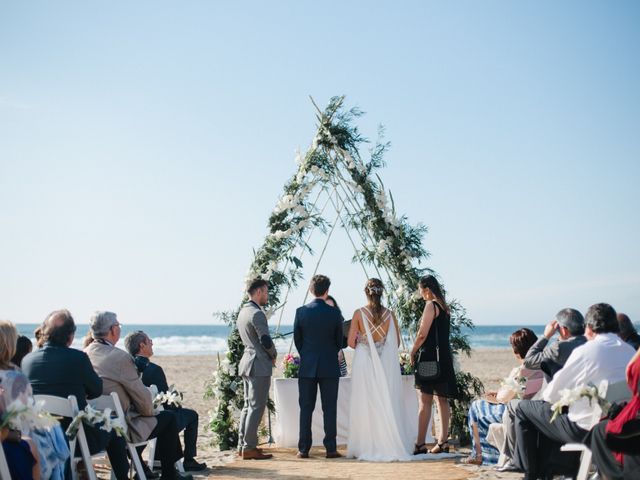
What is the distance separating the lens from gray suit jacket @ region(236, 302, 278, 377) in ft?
26.1

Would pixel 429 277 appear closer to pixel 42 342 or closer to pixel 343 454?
pixel 343 454

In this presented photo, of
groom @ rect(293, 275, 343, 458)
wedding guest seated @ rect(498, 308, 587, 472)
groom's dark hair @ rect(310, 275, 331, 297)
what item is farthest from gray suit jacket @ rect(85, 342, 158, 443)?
wedding guest seated @ rect(498, 308, 587, 472)

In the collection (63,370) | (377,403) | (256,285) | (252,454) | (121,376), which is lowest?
(252,454)

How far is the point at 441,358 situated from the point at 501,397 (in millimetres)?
1111

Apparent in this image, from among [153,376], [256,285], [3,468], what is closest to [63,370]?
[3,468]

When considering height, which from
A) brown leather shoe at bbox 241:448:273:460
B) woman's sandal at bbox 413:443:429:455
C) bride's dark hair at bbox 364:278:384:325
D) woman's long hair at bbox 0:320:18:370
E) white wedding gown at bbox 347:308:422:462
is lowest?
brown leather shoe at bbox 241:448:273:460

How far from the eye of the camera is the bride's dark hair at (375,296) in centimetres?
800

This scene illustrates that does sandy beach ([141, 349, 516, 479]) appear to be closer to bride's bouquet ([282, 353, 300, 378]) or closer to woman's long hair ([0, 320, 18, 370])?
bride's bouquet ([282, 353, 300, 378])

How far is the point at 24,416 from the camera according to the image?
4254 millimetres

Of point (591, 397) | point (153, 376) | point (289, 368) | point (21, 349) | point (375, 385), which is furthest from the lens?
point (289, 368)

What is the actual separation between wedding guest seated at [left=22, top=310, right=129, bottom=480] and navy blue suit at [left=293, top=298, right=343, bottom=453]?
9.61 ft

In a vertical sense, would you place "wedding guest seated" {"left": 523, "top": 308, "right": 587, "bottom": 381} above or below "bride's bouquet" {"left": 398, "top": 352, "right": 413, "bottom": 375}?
above

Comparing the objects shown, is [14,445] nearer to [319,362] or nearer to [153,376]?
[153,376]

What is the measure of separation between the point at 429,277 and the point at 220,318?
2.84 m
